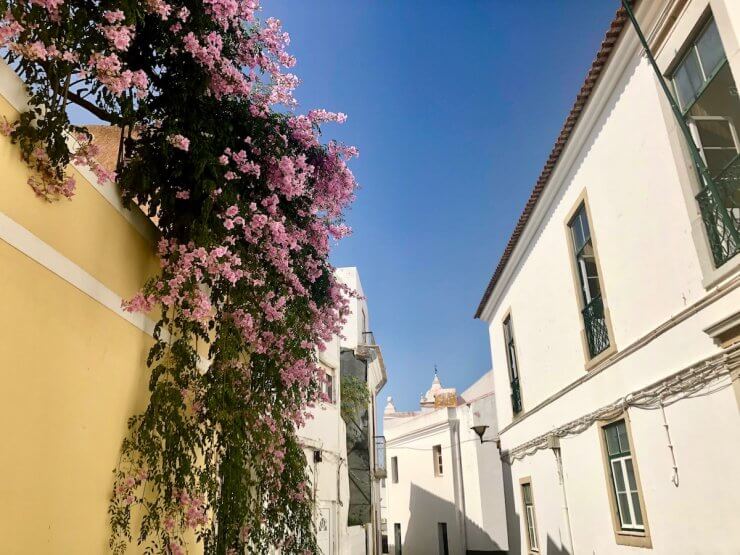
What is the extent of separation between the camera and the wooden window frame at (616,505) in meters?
6.73

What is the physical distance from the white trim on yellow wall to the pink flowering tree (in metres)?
0.15

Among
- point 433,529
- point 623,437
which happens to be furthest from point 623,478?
point 433,529

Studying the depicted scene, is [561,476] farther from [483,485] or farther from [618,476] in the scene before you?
[483,485]

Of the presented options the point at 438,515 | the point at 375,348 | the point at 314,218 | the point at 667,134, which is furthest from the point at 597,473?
the point at 438,515

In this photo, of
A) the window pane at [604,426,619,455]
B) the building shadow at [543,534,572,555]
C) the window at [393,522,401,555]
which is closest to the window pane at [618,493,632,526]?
the window pane at [604,426,619,455]

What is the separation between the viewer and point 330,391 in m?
13.9

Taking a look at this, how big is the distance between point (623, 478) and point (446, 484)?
17.5 m

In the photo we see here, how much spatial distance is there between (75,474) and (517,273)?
1045 centimetres

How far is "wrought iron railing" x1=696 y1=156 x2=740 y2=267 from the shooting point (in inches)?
199

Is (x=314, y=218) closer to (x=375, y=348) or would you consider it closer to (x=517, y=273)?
(x=517, y=273)

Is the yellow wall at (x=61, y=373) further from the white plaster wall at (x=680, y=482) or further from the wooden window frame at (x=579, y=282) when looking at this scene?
the wooden window frame at (x=579, y=282)

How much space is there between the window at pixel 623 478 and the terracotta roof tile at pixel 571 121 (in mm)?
4040

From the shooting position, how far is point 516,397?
13.1 m

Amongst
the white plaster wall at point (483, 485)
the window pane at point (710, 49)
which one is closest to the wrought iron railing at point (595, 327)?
the window pane at point (710, 49)
